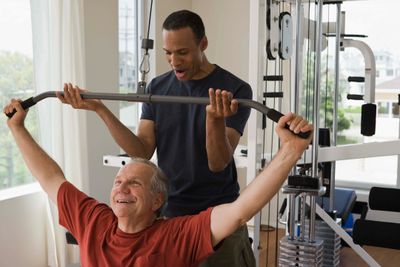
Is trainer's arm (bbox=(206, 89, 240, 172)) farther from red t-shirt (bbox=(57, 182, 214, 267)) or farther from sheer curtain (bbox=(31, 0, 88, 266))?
sheer curtain (bbox=(31, 0, 88, 266))

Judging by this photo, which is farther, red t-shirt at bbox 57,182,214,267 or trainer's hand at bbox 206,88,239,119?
red t-shirt at bbox 57,182,214,267

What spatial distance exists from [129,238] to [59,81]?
2.23 meters

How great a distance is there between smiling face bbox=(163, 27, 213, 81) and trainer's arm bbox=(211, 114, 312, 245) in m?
0.47

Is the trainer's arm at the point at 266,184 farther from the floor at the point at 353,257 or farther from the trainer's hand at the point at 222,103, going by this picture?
the floor at the point at 353,257

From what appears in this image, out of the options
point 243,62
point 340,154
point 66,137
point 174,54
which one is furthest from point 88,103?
point 243,62

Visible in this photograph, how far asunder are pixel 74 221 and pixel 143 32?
308cm

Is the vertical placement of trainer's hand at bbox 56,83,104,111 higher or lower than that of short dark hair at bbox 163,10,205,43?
lower

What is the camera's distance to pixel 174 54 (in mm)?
1722

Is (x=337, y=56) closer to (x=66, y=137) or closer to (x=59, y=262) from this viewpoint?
(x=66, y=137)

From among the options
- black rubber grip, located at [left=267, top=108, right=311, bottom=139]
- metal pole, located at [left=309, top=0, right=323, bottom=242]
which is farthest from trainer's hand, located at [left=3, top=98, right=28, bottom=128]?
metal pole, located at [left=309, top=0, right=323, bottom=242]

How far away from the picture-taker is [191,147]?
177 cm

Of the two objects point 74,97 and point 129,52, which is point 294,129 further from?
point 129,52

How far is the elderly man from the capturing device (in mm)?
1567

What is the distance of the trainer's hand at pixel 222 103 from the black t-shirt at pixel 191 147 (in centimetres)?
33
